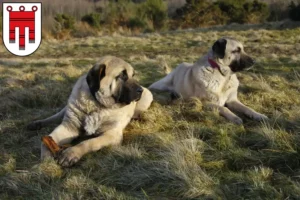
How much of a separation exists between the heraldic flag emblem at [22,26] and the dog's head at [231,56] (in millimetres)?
3499

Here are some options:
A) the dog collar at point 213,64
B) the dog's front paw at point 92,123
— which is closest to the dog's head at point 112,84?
the dog's front paw at point 92,123

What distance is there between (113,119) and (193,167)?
3.78ft

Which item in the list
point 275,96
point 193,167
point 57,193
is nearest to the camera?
point 57,193

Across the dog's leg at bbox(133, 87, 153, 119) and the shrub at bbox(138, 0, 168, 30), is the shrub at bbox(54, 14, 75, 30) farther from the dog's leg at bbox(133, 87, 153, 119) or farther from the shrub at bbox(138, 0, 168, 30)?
the dog's leg at bbox(133, 87, 153, 119)

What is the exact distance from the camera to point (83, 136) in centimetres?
371

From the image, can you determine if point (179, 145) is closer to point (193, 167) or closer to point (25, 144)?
point (193, 167)

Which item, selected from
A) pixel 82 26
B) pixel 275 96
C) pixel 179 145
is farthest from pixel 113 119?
pixel 82 26

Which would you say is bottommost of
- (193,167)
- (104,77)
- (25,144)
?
(25,144)

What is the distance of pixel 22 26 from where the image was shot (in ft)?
22.4

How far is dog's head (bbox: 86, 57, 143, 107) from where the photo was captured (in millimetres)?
3488

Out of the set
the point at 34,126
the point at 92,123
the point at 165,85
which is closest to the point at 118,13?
the point at 165,85

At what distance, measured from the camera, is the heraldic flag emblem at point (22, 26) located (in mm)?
6752

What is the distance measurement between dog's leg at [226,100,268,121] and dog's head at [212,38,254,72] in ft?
1.47

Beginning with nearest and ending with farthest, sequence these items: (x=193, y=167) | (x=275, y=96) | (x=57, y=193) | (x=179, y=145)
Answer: (x=57, y=193)
(x=193, y=167)
(x=179, y=145)
(x=275, y=96)
